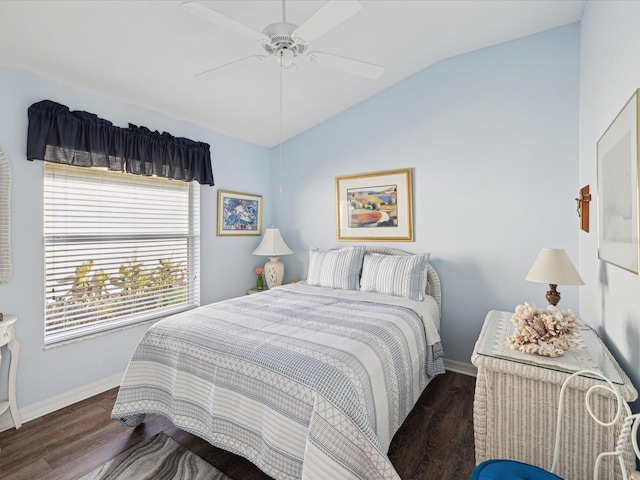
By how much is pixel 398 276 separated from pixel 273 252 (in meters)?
1.58

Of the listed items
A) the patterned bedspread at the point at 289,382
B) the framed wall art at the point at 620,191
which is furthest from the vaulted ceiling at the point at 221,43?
the patterned bedspread at the point at 289,382

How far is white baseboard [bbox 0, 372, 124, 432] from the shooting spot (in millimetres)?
2177

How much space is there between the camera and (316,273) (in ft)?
11.3

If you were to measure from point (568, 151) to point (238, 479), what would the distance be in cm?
330

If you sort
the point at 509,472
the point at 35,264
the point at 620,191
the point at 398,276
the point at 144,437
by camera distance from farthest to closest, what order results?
1. the point at 398,276
2. the point at 35,264
3. the point at 144,437
4. the point at 620,191
5. the point at 509,472

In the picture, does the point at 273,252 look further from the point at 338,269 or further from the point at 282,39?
the point at 282,39

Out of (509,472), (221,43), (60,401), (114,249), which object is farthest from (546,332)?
(60,401)

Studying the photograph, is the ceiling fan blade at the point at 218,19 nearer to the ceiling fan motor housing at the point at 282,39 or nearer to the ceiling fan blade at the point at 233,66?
the ceiling fan motor housing at the point at 282,39

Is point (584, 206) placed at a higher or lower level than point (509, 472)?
higher

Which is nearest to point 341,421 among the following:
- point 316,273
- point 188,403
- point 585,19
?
point 188,403

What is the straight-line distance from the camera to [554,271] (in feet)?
5.79

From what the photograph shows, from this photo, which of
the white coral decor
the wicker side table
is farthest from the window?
the white coral decor

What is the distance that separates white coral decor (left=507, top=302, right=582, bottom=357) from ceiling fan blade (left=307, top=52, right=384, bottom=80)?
1653mm

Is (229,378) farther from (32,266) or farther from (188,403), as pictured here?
(32,266)
